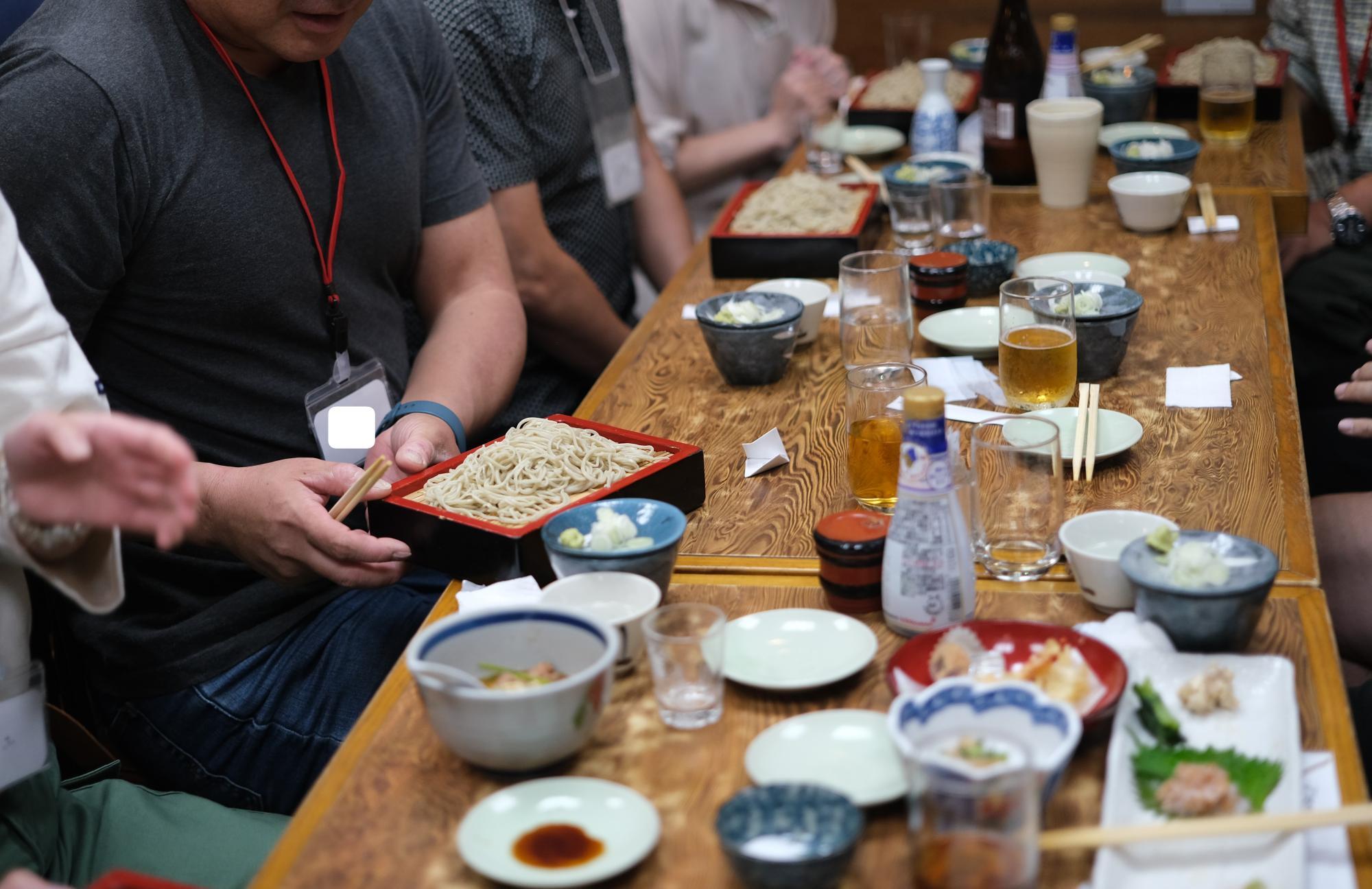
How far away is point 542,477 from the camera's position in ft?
4.99

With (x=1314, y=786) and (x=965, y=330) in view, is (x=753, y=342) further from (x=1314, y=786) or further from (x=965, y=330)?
(x=1314, y=786)

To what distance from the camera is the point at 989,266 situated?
2262mm

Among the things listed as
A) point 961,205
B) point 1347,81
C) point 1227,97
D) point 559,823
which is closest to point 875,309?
point 961,205

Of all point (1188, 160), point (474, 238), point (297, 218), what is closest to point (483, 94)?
point (474, 238)

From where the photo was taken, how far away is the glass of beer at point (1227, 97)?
307 cm

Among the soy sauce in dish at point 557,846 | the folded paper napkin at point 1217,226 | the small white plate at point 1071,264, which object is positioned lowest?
the folded paper napkin at point 1217,226

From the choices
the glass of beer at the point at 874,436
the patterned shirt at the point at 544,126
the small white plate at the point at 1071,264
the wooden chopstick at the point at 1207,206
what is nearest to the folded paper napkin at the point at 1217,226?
the wooden chopstick at the point at 1207,206

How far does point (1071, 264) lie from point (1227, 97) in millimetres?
1097

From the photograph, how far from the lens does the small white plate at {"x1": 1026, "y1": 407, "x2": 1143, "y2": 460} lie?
1.65 m

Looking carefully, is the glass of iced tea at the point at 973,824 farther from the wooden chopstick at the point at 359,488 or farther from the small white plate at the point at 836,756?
the wooden chopstick at the point at 359,488

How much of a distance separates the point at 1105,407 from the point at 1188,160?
1079mm

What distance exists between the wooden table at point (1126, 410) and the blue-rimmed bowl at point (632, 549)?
0.10 m

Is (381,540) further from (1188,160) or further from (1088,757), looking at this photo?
(1188,160)

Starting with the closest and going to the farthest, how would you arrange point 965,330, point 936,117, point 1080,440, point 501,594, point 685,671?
1. point 685,671
2. point 501,594
3. point 1080,440
4. point 965,330
5. point 936,117
